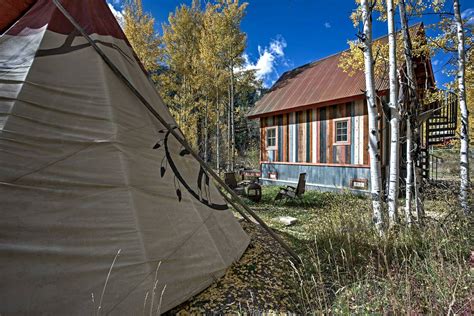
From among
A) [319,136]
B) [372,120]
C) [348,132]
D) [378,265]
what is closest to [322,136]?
[319,136]

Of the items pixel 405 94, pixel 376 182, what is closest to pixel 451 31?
pixel 405 94

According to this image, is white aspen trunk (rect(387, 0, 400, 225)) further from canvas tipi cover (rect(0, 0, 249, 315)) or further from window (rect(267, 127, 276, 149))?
window (rect(267, 127, 276, 149))

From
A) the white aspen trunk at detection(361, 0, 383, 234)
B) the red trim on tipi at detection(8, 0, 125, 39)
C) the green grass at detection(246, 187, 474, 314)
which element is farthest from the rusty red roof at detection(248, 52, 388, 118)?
the red trim on tipi at detection(8, 0, 125, 39)

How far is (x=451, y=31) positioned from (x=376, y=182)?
16.7 ft

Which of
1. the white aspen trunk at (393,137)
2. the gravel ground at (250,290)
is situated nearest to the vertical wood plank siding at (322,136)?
the white aspen trunk at (393,137)

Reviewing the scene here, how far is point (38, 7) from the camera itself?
2.65 metres

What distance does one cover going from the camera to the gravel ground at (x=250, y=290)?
224 centimetres

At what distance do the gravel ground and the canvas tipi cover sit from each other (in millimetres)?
125

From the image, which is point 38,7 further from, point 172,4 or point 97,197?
point 172,4

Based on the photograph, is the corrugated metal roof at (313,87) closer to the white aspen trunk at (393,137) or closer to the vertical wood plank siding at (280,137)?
the vertical wood plank siding at (280,137)

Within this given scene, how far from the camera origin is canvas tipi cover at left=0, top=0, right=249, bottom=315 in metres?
1.83

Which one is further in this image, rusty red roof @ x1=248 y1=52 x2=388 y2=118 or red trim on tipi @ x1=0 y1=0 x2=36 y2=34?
rusty red roof @ x1=248 y1=52 x2=388 y2=118

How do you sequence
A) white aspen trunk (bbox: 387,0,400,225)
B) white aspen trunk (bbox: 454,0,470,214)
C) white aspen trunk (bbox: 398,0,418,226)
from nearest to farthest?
white aspen trunk (bbox: 387,0,400,225), white aspen trunk (bbox: 398,0,418,226), white aspen trunk (bbox: 454,0,470,214)

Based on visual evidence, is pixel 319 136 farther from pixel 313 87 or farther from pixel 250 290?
pixel 250 290
